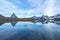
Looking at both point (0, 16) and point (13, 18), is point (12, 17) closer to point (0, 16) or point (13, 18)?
point (13, 18)

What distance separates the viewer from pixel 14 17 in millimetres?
132875

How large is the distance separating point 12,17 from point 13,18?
218 cm

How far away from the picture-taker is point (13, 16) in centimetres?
13112

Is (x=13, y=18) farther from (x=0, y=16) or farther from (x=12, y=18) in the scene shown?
(x=0, y=16)

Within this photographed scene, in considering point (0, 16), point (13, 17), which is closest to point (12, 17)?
point (13, 17)

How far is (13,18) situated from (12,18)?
4.71 ft

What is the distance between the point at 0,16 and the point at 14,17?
1923 cm

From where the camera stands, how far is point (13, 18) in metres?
133

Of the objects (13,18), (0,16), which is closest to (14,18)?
(13,18)

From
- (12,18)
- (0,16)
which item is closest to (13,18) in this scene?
(12,18)

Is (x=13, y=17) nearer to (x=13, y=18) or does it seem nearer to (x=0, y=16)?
(x=13, y=18)

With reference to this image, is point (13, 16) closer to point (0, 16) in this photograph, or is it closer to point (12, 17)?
point (12, 17)

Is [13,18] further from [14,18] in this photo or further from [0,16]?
[0,16]

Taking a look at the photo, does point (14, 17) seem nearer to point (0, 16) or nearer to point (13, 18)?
point (13, 18)
